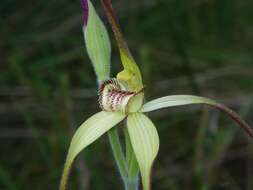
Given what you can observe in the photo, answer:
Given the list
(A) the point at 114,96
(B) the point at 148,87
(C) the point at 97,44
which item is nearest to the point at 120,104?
(A) the point at 114,96

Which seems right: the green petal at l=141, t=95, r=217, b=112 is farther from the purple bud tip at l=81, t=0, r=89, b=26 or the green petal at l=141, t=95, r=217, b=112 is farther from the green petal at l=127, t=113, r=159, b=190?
the purple bud tip at l=81, t=0, r=89, b=26

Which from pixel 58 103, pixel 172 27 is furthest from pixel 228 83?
pixel 58 103

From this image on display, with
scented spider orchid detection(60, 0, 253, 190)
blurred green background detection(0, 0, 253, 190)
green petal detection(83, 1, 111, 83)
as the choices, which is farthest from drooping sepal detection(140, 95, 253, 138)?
blurred green background detection(0, 0, 253, 190)

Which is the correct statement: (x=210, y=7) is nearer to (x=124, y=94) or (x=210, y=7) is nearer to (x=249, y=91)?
(x=249, y=91)

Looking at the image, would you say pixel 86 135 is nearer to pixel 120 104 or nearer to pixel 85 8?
pixel 120 104

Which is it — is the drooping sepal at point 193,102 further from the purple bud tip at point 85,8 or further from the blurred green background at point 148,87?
the blurred green background at point 148,87

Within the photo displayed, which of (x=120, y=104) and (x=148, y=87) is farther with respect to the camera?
(x=148, y=87)
